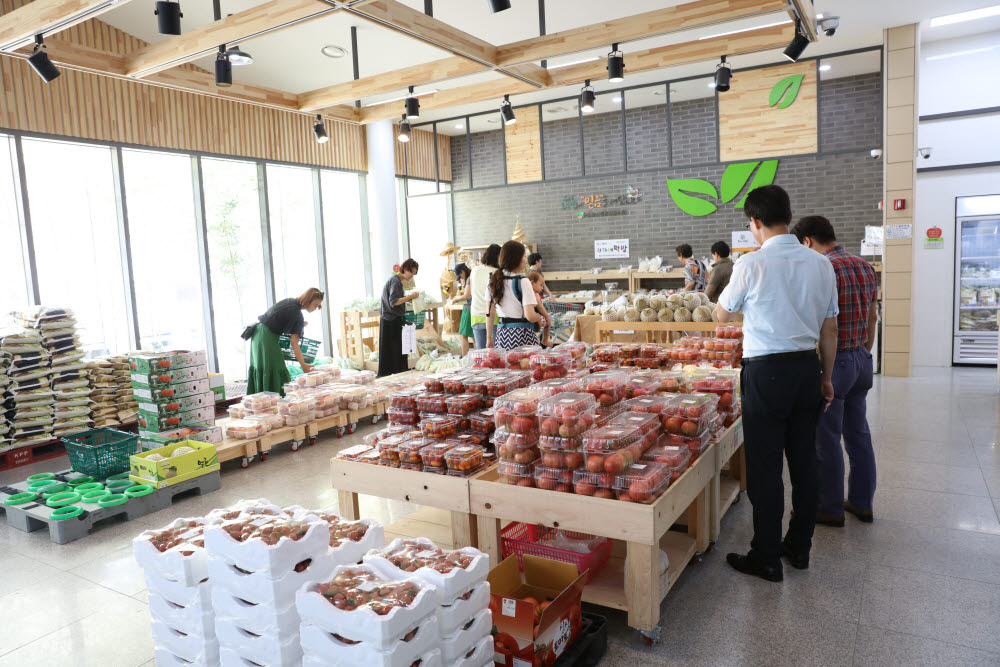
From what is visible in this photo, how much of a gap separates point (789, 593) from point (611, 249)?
8.34 m

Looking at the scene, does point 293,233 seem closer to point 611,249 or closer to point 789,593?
point 611,249

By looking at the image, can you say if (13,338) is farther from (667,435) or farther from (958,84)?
(958,84)

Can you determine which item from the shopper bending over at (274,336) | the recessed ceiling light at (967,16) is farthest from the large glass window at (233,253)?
the recessed ceiling light at (967,16)

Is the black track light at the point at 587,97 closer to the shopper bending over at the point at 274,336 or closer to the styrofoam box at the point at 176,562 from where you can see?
the shopper bending over at the point at 274,336

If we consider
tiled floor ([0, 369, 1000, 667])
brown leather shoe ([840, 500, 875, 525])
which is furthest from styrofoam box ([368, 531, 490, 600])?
brown leather shoe ([840, 500, 875, 525])

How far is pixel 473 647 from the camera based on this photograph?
2.04 meters

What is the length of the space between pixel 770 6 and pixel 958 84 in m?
6.31

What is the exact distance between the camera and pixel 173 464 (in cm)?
442

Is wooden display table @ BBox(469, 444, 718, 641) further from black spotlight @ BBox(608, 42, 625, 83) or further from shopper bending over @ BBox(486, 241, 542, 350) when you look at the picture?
black spotlight @ BBox(608, 42, 625, 83)

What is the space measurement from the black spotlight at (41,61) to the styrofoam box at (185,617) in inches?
144

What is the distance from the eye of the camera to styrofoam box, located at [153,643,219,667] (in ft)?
7.12

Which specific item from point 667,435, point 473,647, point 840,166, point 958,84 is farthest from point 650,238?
point 473,647

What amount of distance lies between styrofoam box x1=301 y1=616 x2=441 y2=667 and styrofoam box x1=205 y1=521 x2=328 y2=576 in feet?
0.66

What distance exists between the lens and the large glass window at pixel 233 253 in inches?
324
